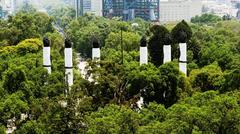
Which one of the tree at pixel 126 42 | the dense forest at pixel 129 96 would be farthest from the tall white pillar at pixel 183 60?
the tree at pixel 126 42

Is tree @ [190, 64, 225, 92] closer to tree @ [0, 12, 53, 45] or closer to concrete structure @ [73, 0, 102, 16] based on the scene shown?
tree @ [0, 12, 53, 45]

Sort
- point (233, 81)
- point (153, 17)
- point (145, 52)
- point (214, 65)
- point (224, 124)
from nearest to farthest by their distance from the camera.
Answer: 1. point (224, 124)
2. point (233, 81)
3. point (214, 65)
4. point (145, 52)
5. point (153, 17)

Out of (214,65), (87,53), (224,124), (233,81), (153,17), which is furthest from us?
(153,17)

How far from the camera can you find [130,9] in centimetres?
12269

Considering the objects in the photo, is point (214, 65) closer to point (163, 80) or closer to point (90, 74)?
point (163, 80)

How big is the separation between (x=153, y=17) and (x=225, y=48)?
277ft

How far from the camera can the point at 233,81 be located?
28.0 m

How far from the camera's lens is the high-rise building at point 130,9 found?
401ft

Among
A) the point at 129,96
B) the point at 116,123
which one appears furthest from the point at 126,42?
the point at 116,123

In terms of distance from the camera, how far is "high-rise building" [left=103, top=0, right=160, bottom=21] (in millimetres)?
122312

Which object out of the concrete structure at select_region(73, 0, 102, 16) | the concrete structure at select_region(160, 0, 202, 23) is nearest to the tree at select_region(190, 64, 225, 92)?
the concrete structure at select_region(160, 0, 202, 23)

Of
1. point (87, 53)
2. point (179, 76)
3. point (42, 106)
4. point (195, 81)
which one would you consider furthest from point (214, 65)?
point (87, 53)

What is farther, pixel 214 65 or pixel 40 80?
pixel 214 65

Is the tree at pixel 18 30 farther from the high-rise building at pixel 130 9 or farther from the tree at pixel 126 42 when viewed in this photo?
the high-rise building at pixel 130 9
